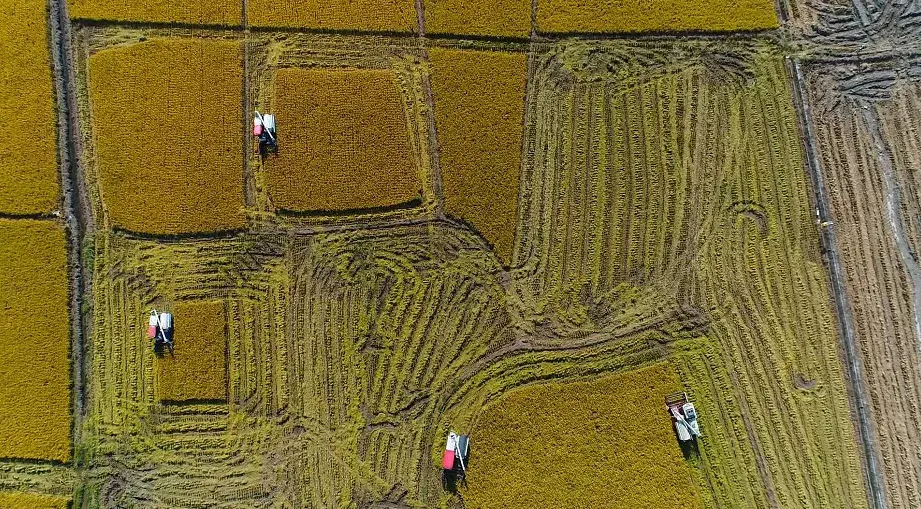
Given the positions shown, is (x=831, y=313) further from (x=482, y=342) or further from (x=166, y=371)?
(x=166, y=371)

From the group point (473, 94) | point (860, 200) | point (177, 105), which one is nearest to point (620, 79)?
point (473, 94)

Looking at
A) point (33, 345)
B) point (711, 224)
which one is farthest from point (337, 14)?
point (33, 345)

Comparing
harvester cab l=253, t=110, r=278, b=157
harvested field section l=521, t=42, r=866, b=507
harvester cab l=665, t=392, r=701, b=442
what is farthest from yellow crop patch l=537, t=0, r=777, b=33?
harvester cab l=665, t=392, r=701, b=442

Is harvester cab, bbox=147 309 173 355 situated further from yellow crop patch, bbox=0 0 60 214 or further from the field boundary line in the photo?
the field boundary line

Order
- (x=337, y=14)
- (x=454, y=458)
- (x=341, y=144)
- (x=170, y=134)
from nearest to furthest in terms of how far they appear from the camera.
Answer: (x=454, y=458), (x=170, y=134), (x=341, y=144), (x=337, y=14)

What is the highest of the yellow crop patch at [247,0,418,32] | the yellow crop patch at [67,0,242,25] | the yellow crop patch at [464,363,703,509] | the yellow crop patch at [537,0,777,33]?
the yellow crop patch at [67,0,242,25]

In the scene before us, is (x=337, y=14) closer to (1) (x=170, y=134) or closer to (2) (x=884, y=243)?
(1) (x=170, y=134)

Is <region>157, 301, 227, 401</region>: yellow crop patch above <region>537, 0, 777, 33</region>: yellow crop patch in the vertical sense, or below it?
below
